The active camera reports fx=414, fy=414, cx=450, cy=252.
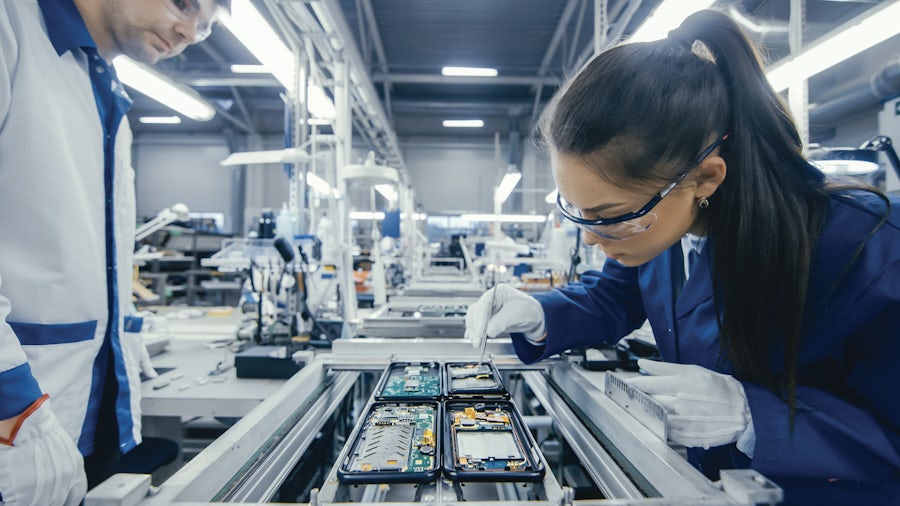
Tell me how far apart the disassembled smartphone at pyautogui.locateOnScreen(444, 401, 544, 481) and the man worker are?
684 mm

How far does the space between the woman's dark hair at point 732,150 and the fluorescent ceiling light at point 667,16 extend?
1.02 meters

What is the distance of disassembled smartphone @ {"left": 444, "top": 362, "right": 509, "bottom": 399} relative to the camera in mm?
996

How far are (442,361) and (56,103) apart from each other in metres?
1.16

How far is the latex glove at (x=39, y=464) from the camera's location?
69 cm

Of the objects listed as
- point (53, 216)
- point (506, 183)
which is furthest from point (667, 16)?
point (506, 183)

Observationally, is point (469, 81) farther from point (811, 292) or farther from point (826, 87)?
point (811, 292)

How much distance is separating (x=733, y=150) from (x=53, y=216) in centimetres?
143

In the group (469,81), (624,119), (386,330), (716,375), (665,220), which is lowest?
(386,330)

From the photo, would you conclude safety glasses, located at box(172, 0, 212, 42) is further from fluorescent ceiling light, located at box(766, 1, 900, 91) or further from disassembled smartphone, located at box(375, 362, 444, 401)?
fluorescent ceiling light, located at box(766, 1, 900, 91)

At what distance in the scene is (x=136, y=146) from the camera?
10.4 m

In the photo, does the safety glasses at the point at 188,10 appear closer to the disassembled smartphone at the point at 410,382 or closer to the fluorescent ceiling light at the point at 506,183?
the disassembled smartphone at the point at 410,382

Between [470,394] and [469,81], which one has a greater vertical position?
[469,81]

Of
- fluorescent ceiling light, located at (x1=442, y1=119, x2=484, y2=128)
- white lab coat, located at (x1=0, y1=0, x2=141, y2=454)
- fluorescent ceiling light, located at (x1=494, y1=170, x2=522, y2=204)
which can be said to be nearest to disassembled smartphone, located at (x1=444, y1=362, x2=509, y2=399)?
white lab coat, located at (x1=0, y1=0, x2=141, y2=454)

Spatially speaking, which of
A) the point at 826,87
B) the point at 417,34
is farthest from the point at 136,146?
the point at 826,87
